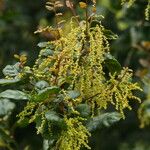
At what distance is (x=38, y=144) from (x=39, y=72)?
296cm

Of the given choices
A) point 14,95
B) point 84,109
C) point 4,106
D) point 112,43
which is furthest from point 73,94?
point 112,43

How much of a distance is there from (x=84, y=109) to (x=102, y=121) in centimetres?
14

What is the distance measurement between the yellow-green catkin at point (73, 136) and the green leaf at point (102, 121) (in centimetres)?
16

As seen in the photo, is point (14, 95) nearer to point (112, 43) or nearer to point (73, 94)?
point (73, 94)

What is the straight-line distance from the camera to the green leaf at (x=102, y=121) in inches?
94.0

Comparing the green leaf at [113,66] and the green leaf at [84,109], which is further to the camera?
the green leaf at [113,66]

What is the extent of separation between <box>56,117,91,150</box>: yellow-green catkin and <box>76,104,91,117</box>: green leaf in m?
0.06

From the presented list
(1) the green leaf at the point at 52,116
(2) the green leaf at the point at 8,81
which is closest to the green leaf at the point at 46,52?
(2) the green leaf at the point at 8,81

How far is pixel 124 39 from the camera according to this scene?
5008 millimetres

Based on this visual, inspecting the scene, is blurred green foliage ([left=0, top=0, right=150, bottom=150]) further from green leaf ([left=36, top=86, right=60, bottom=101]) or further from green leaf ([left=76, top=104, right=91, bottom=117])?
green leaf ([left=36, top=86, right=60, bottom=101])

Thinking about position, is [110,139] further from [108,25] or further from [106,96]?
[106,96]

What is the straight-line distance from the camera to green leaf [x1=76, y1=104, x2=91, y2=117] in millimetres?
2283

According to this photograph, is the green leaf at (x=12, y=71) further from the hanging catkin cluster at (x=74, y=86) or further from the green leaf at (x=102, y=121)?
the green leaf at (x=102, y=121)

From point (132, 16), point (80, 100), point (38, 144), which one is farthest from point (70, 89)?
point (38, 144)
